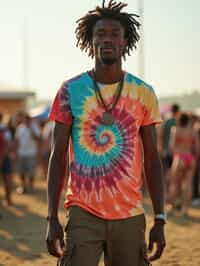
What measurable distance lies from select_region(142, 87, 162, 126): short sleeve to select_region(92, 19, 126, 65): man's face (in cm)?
25

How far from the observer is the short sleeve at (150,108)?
3738 mm

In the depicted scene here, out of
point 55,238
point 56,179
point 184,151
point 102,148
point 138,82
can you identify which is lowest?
point 184,151

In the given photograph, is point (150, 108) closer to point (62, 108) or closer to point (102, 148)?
point (102, 148)

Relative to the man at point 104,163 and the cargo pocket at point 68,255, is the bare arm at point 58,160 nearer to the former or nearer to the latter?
the man at point 104,163

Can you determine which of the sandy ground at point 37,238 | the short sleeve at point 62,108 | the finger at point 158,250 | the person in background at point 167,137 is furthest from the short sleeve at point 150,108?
the person in background at point 167,137

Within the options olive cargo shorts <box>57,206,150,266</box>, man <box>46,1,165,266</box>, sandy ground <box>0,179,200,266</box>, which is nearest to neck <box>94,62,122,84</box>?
man <box>46,1,165,266</box>

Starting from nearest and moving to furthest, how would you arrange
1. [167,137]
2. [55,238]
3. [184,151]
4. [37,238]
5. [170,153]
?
[55,238] → [37,238] → [184,151] → [170,153] → [167,137]

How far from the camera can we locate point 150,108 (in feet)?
12.3

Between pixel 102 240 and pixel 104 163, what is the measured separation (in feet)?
1.31

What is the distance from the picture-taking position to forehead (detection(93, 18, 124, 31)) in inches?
146

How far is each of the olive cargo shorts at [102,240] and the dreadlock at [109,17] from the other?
0.98 meters

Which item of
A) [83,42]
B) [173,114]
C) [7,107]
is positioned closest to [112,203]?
[83,42]

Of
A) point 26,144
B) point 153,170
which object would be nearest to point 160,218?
point 153,170

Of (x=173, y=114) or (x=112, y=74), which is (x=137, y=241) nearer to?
(x=112, y=74)
